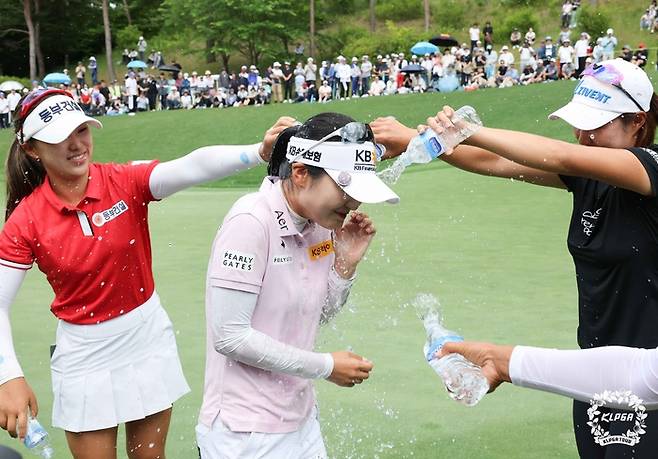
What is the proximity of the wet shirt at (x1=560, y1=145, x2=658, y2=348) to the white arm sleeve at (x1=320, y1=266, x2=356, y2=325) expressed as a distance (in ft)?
3.18

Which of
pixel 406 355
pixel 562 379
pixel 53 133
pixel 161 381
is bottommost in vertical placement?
pixel 406 355

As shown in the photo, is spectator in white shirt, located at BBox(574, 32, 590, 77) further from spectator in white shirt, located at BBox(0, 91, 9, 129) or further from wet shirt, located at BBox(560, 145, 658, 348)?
wet shirt, located at BBox(560, 145, 658, 348)

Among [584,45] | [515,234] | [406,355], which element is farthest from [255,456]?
[584,45]

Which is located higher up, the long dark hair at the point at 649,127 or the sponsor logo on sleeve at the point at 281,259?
the long dark hair at the point at 649,127

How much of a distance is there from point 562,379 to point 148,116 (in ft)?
103

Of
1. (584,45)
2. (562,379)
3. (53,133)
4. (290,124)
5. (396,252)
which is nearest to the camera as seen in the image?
(562,379)

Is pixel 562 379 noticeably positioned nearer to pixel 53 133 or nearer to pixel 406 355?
pixel 53 133

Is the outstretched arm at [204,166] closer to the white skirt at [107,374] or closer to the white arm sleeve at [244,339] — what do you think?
the white skirt at [107,374]

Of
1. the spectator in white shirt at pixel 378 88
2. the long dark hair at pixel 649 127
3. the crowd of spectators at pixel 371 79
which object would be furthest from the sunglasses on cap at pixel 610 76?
the spectator in white shirt at pixel 378 88

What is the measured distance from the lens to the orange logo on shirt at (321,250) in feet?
11.0

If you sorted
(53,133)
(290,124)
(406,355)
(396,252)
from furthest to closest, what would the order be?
(396,252) < (406,355) < (53,133) < (290,124)

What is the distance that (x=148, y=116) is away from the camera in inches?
1307

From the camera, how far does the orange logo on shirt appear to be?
3344 millimetres

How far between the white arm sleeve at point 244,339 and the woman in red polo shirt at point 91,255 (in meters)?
0.88
